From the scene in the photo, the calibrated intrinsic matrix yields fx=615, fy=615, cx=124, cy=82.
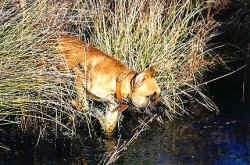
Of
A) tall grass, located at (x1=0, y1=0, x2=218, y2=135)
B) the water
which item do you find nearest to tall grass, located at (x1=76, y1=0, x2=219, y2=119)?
tall grass, located at (x1=0, y1=0, x2=218, y2=135)

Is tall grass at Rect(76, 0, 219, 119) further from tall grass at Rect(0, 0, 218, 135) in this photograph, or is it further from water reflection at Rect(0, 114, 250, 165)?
water reflection at Rect(0, 114, 250, 165)

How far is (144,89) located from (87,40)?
165 centimetres

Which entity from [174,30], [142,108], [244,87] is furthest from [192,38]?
[142,108]

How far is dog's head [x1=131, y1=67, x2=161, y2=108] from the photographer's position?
22.0ft

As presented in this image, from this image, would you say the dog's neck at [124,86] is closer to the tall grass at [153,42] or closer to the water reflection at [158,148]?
the water reflection at [158,148]

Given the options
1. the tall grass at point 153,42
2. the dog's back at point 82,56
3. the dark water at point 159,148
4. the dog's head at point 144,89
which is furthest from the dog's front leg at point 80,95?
the tall grass at point 153,42

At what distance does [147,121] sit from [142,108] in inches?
24.8

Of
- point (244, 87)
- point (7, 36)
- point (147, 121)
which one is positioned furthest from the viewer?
point (244, 87)

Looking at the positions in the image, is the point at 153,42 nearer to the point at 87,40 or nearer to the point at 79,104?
the point at 87,40

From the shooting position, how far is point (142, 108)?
6980 millimetres

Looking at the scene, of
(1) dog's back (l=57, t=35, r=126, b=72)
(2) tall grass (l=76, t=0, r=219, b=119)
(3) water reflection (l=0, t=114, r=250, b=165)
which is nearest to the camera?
(3) water reflection (l=0, t=114, r=250, b=165)

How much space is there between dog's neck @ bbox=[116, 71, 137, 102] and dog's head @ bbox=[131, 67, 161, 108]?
6cm

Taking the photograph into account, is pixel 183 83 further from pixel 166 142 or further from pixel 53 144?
pixel 53 144

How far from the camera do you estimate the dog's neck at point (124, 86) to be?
678cm
